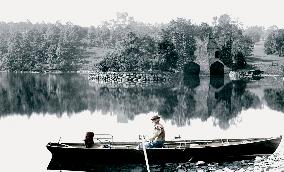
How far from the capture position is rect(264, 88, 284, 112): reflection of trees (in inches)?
2454

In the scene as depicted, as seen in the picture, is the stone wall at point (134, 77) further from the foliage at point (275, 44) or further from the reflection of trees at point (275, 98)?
the foliage at point (275, 44)

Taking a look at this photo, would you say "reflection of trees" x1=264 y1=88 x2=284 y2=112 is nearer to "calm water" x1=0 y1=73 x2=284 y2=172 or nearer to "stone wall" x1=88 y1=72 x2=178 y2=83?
"calm water" x1=0 y1=73 x2=284 y2=172

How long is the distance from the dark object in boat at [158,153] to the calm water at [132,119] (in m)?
0.60

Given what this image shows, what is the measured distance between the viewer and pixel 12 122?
4884 cm

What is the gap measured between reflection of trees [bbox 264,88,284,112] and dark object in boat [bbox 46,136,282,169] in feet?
97.5

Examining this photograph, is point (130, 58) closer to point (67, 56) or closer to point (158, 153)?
point (67, 56)

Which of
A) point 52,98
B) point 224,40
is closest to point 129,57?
point 224,40

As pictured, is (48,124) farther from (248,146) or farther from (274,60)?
(274,60)

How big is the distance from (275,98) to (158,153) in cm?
4796

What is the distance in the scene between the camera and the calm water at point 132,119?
32156 millimetres

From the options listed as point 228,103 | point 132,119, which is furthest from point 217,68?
point 132,119

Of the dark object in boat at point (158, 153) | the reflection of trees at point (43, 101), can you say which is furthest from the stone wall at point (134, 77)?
the dark object in boat at point (158, 153)

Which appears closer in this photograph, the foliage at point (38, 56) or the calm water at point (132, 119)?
the calm water at point (132, 119)

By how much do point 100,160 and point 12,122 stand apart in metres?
21.8
